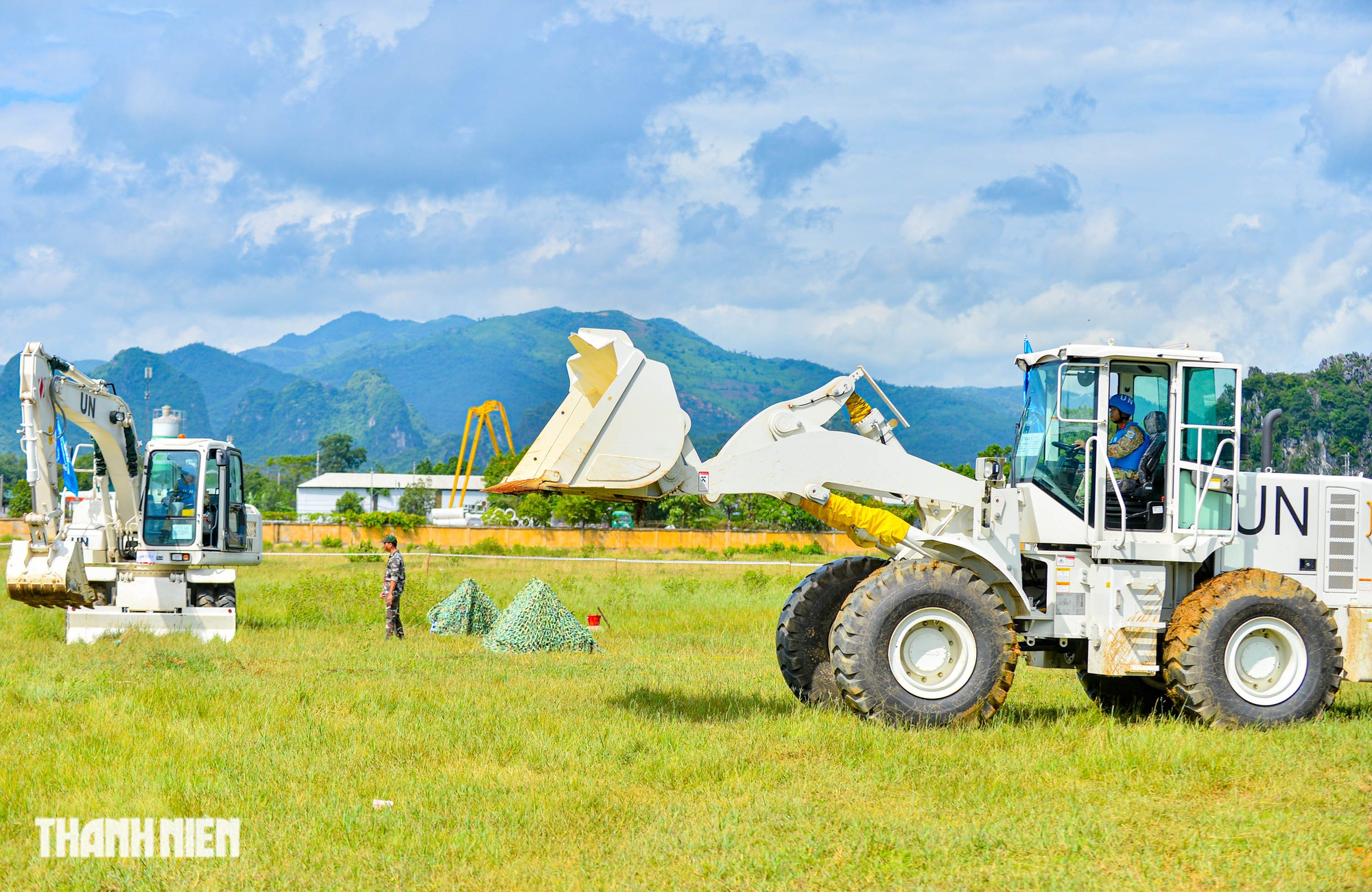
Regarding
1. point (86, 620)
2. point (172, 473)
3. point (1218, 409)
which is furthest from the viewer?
point (172, 473)

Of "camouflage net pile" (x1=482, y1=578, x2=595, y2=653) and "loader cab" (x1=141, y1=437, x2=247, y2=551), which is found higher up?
"loader cab" (x1=141, y1=437, x2=247, y2=551)

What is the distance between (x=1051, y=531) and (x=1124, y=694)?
261 centimetres

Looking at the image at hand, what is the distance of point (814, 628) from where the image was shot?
1147cm

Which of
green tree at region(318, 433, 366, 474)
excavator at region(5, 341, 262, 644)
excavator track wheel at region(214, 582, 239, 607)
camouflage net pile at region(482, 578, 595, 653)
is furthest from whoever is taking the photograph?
green tree at region(318, 433, 366, 474)

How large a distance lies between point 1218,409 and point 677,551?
4259 cm

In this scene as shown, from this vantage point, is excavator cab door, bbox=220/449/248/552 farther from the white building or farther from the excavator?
the white building

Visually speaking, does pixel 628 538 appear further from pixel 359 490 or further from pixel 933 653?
pixel 359 490

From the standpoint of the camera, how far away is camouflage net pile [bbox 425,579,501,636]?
19484 millimetres

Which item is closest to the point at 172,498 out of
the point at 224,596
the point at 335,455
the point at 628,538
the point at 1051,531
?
the point at 224,596

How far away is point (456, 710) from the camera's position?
11.4 metres

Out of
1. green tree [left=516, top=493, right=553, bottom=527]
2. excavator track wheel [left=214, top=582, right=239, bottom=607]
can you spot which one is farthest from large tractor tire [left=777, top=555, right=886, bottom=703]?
green tree [left=516, top=493, right=553, bottom=527]

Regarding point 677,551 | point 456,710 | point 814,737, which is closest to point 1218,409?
point 814,737

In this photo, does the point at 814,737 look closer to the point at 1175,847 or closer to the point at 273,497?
the point at 1175,847

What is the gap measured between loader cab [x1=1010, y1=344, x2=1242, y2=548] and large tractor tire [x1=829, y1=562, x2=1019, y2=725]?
112 centimetres
